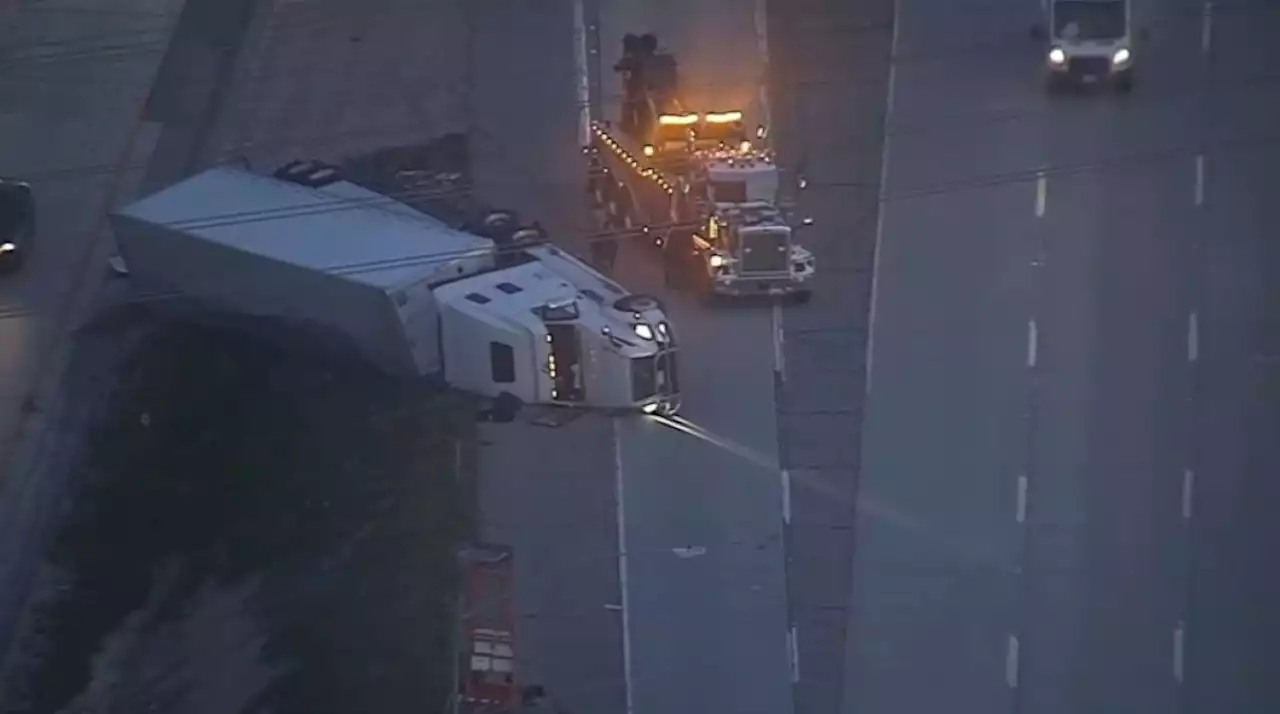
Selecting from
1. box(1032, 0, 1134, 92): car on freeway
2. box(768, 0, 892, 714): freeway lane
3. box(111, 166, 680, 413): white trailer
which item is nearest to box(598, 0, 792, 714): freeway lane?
box(768, 0, 892, 714): freeway lane

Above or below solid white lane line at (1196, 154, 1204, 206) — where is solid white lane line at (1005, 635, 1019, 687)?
below

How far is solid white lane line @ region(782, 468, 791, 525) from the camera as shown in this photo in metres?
24.7

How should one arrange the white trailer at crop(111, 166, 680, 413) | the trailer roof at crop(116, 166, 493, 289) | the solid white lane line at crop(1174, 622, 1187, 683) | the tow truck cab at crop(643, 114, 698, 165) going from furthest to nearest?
the tow truck cab at crop(643, 114, 698, 165), the trailer roof at crop(116, 166, 493, 289), the white trailer at crop(111, 166, 680, 413), the solid white lane line at crop(1174, 622, 1187, 683)

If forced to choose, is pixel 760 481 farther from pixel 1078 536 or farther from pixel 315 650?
pixel 315 650

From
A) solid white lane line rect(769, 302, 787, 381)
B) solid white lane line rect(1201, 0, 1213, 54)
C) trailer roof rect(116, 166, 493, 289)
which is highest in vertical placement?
solid white lane line rect(1201, 0, 1213, 54)

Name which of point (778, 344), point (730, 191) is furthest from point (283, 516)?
point (730, 191)

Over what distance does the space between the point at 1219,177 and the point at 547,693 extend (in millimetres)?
12214

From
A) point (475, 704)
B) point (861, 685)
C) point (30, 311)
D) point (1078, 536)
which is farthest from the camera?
point (30, 311)

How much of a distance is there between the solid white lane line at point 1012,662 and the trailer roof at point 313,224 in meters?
7.12

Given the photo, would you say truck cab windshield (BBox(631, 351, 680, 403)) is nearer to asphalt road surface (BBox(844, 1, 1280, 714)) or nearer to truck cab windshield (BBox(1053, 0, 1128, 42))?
asphalt road surface (BBox(844, 1, 1280, 714))

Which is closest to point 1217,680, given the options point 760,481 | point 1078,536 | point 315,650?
point 1078,536

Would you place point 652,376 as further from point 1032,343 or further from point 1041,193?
point 1041,193

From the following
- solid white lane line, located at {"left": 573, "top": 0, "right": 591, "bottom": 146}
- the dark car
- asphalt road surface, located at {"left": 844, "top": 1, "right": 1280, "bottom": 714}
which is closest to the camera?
asphalt road surface, located at {"left": 844, "top": 1, "right": 1280, "bottom": 714}

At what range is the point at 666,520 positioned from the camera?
80.7 ft
